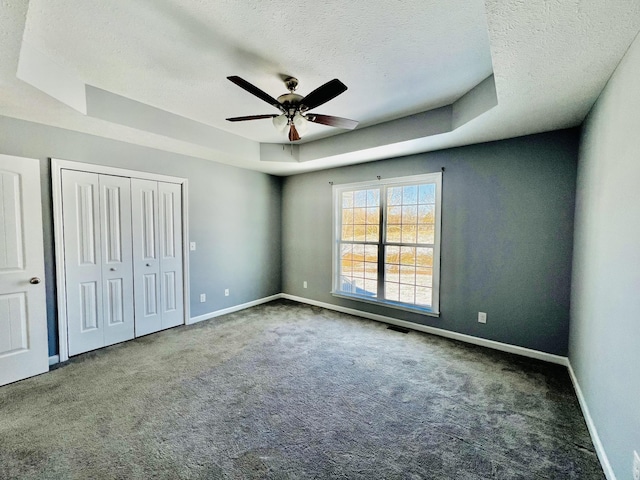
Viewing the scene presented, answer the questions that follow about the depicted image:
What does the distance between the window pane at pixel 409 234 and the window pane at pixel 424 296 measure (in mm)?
683

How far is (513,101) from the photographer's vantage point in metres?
2.18

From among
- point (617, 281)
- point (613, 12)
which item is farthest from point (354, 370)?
point (613, 12)

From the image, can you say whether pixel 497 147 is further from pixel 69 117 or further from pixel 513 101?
pixel 69 117

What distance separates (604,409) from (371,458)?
1.43m

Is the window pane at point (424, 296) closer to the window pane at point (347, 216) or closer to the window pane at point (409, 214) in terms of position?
the window pane at point (409, 214)

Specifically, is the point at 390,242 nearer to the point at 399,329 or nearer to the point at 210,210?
the point at 399,329

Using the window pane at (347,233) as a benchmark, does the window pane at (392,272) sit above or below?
below

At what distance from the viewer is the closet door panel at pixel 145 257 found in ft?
11.3

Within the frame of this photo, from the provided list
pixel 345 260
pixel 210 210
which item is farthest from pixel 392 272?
pixel 210 210

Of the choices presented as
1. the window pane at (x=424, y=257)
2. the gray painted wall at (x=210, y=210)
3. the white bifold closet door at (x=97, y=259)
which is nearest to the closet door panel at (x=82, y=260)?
the white bifold closet door at (x=97, y=259)

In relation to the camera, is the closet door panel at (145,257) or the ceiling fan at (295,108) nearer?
the ceiling fan at (295,108)

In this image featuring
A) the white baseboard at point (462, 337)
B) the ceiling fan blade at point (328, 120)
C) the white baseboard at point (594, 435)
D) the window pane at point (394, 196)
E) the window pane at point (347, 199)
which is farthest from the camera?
the window pane at point (347, 199)

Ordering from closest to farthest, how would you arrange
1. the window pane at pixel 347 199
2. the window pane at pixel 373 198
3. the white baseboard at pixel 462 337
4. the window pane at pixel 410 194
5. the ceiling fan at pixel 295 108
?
the ceiling fan at pixel 295 108 → the white baseboard at pixel 462 337 → the window pane at pixel 410 194 → the window pane at pixel 373 198 → the window pane at pixel 347 199

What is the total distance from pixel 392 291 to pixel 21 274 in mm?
4153
